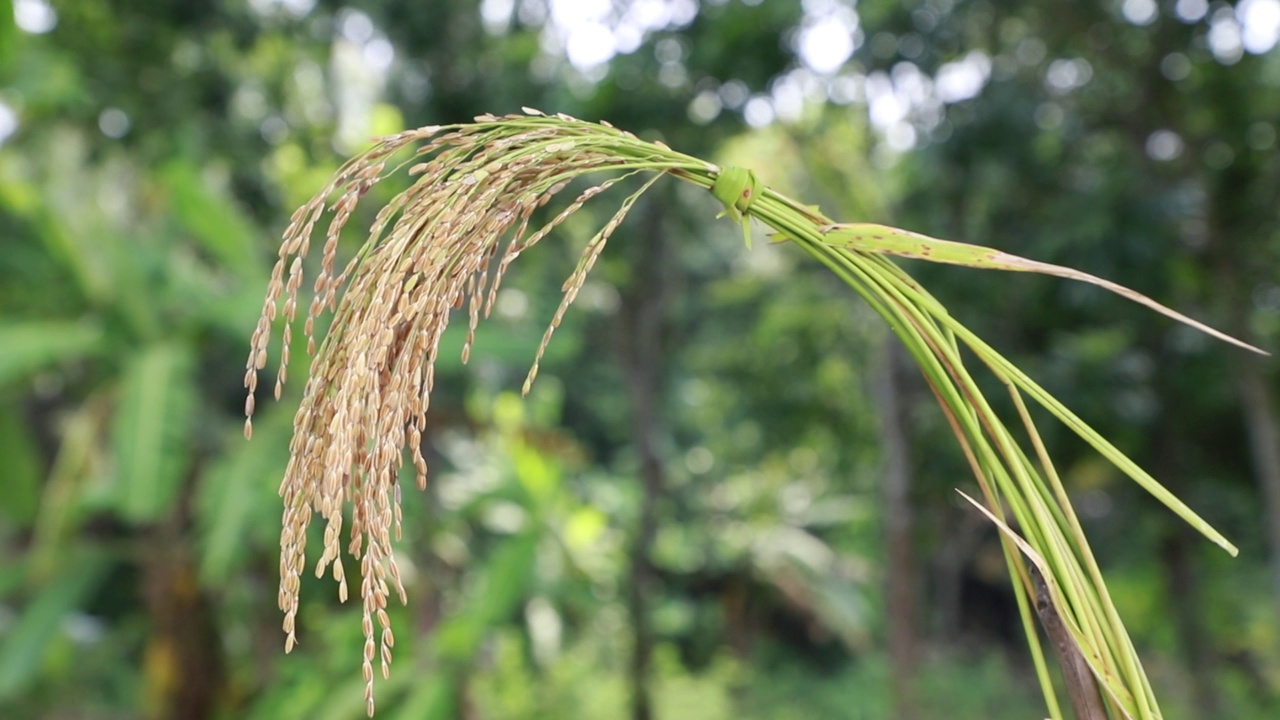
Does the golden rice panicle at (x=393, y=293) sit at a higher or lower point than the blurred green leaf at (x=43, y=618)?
higher

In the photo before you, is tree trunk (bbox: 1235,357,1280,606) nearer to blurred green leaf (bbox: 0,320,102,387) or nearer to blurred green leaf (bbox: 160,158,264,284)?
blurred green leaf (bbox: 160,158,264,284)

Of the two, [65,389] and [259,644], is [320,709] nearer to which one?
[259,644]

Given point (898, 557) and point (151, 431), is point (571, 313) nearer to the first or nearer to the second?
point (898, 557)

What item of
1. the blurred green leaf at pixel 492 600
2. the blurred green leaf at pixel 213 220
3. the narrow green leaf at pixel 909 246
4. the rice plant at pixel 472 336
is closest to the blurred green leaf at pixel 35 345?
the blurred green leaf at pixel 213 220

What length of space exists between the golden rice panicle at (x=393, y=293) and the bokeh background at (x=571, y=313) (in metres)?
2.92

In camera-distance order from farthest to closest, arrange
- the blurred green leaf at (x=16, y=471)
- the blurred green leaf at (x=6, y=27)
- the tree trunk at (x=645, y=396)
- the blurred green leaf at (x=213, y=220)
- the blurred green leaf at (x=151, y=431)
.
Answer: the tree trunk at (x=645, y=396) → the blurred green leaf at (x=16, y=471) → the blurred green leaf at (x=213, y=220) → the blurred green leaf at (x=151, y=431) → the blurred green leaf at (x=6, y=27)

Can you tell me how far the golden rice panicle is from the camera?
0.79m

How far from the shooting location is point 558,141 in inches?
31.8

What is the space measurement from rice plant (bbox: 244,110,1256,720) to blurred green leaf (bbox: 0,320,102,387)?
132 inches

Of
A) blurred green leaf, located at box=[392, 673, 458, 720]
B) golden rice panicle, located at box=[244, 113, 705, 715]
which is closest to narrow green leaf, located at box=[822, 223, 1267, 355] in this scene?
golden rice panicle, located at box=[244, 113, 705, 715]

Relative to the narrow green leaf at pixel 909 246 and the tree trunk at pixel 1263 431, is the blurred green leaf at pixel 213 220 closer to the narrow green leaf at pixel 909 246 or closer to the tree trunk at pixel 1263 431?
the narrow green leaf at pixel 909 246

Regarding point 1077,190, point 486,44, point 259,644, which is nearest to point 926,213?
point 1077,190

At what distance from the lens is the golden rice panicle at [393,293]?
786 millimetres

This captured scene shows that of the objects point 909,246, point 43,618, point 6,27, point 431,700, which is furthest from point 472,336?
point 43,618
